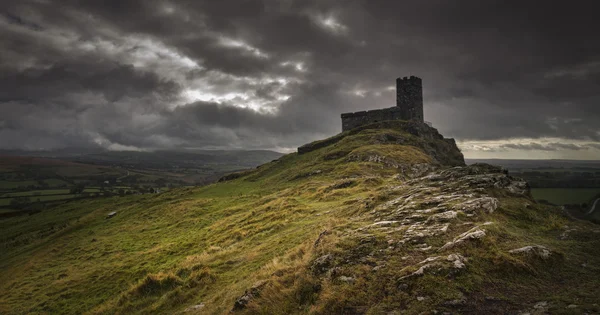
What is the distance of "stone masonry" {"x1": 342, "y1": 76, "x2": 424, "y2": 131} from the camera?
7962 cm

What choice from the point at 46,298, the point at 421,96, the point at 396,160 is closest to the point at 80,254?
the point at 46,298

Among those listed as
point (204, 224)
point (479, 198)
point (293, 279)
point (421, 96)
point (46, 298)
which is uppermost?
point (421, 96)

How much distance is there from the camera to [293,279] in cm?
1173

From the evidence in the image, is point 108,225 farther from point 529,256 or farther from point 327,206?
point 529,256

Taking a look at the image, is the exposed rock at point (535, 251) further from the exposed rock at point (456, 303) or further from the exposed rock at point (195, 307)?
the exposed rock at point (195, 307)

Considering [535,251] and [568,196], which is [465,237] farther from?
[568,196]

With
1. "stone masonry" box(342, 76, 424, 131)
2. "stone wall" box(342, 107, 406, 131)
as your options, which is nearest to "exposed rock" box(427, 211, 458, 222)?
"stone masonry" box(342, 76, 424, 131)

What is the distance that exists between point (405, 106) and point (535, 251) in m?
76.7

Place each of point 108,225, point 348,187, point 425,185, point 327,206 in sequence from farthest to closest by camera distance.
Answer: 1. point 108,225
2. point 348,187
3. point 327,206
4. point 425,185

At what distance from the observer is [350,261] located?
459 inches

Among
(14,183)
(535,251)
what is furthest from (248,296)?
(14,183)

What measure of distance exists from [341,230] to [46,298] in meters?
22.6

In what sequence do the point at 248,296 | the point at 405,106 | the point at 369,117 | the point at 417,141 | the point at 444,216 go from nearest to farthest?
the point at 248,296
the point at 444,216
the point at 417,141
the point at 405,106
the point at 369,117

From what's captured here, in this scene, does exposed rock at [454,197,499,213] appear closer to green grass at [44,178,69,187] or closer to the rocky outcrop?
the rocky outcrop
